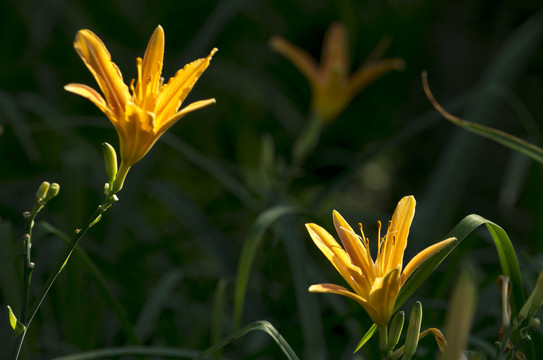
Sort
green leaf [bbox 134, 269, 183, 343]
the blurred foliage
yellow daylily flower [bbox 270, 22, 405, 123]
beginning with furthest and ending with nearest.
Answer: yellow daylily flower [bbox 270, 22, 405, 123] → the blurred foliage → green leaf [bbox 134, 269, 183, 343]

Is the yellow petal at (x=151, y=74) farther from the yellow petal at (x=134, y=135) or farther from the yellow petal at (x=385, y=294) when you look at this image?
the yellow petal at (x=385, y=294)

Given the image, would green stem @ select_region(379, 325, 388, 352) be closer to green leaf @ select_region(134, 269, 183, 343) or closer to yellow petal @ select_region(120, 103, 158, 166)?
yellow petal @ select_region(120, 103, 158, 166)

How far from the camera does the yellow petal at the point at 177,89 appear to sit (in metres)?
0.54

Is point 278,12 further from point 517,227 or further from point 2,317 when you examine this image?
point 2,317

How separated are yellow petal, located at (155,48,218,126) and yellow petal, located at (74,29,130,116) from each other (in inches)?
1.3

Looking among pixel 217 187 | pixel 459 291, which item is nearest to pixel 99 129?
pixel 217 187

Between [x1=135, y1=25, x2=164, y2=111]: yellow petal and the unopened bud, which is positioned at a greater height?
[x1=135, y1=25, x2=164, y2=111]: yellow petal

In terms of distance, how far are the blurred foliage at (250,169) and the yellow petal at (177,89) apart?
0.76ft

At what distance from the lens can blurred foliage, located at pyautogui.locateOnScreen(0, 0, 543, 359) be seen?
986 millimetres

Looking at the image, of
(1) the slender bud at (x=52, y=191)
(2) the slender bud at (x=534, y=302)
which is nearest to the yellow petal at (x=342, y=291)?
(2) the slender bud at (x=534, y=302)

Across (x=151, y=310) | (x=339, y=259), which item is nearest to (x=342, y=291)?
(x=339, y=259)

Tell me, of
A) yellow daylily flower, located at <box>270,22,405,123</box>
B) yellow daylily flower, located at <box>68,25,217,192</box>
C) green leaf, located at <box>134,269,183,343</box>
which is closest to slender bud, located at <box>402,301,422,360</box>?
yellow daylily flower, located at <box>68,25,217,192</box>

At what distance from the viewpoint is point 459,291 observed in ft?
1.13

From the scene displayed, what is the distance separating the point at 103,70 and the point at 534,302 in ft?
1.39
